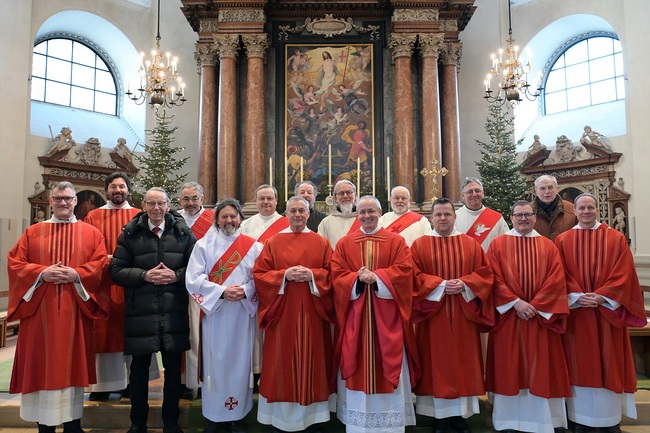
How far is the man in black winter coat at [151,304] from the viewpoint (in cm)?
397

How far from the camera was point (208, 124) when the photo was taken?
11461mm

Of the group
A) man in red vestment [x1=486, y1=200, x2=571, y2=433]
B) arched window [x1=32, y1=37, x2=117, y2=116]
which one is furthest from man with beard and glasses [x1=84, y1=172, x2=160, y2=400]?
arched window [x1=32, y1=37, x2=117, y2=116]

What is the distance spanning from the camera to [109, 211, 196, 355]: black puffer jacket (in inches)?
156

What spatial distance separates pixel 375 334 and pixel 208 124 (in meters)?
8.61

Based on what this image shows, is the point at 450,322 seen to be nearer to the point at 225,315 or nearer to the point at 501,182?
the point at 225,315

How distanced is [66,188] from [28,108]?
30.0 ft

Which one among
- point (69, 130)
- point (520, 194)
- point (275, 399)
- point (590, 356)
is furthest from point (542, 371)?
point (69, 130)

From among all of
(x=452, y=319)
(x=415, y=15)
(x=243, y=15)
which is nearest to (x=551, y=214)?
(x=452, y=319)

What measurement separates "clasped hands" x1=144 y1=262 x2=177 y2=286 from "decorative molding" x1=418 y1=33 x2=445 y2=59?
8850mm

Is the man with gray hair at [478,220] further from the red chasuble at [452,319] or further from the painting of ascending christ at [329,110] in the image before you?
the painting of ascending christ at [329,110]

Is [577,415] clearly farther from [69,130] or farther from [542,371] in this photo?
[69,130]

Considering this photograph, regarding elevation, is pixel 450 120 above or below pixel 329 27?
below

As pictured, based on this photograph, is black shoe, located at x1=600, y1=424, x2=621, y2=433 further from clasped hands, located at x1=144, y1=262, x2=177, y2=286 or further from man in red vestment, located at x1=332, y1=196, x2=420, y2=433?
clasped hands, located at x1=144, y1=262, x2=177, y2=286

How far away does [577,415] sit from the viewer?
4.23 m
